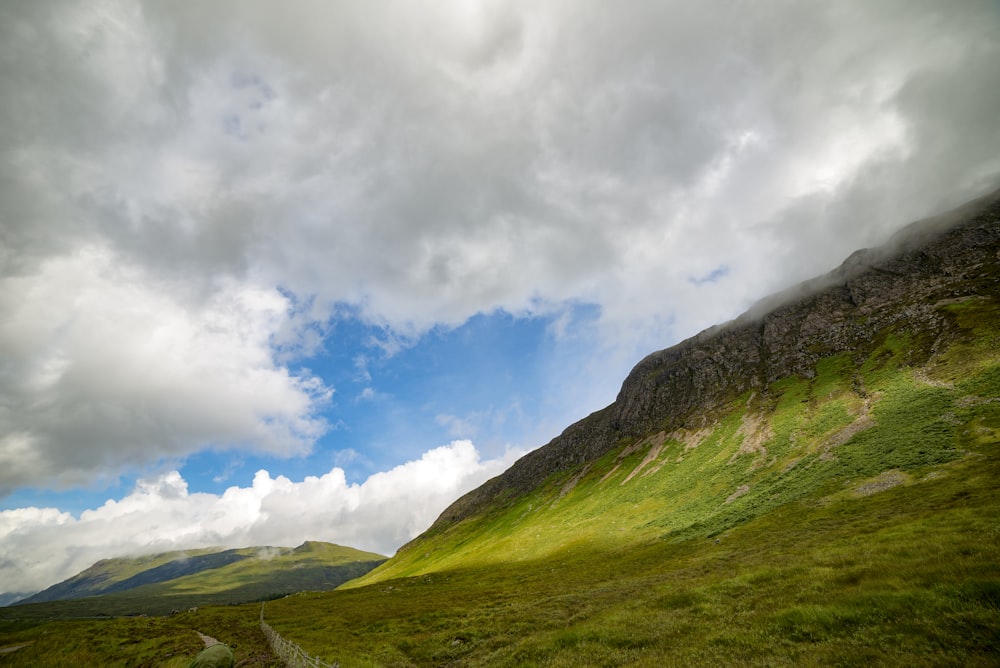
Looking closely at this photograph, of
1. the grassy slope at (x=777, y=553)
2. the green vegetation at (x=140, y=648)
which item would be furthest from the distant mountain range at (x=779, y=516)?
the green vegetation at (x=140, y=648)

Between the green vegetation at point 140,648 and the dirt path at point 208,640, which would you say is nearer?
the green vegetation at point 140,648

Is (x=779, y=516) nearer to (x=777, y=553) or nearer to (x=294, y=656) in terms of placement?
(x=777, y=553)

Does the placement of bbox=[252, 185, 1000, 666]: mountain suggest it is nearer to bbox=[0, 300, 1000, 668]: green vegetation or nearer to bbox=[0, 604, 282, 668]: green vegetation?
bbox=[0, 300, 1000, 668]: green vegetation

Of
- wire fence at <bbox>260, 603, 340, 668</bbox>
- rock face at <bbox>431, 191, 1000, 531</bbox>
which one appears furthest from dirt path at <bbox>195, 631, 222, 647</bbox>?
rock face at <bbox>431, 191, 1000, 531</bbox>

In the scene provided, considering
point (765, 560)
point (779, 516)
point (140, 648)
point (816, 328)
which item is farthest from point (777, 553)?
point (816, 328)

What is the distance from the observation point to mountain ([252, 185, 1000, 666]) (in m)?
19.1

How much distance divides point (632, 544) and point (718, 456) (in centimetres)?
3602

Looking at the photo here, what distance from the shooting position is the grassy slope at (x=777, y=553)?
1789cm

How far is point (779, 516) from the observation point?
53.5 meters

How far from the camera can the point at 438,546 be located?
6457 inches

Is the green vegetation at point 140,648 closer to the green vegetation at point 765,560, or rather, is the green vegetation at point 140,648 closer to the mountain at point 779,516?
the green vegetation at point 765,560

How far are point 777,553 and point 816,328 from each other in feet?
372

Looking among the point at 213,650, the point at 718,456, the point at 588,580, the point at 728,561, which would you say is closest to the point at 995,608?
the point at 728,561

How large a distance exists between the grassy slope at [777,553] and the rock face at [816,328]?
29.9 feet
